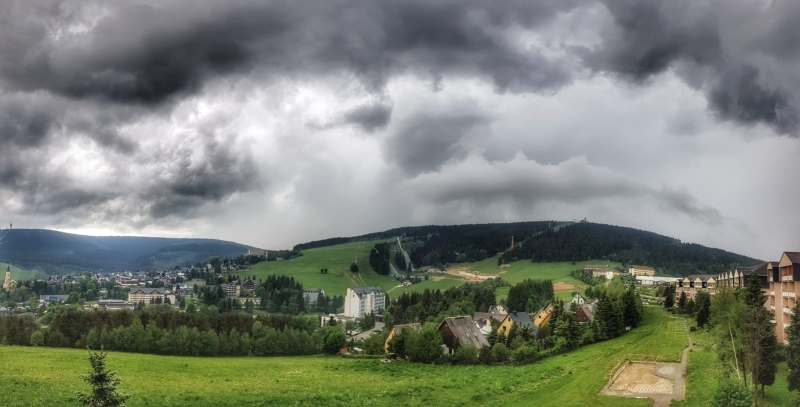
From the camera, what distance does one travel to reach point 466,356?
211 ft

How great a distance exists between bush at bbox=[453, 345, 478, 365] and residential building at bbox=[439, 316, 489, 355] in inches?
169

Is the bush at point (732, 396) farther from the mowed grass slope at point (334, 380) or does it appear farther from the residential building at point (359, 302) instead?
the residential building at point (359, 302)

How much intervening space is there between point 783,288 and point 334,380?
141 feet

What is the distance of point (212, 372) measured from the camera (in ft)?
192

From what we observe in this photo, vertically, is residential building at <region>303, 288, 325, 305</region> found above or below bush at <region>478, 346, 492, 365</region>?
below

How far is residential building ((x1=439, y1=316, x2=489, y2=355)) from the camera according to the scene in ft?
234

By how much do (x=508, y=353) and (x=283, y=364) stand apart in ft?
92.4

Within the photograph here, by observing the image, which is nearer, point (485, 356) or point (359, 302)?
point (485, 356)

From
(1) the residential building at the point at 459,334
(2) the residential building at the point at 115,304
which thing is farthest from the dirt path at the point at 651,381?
(2) the residential building at the point at 115,304

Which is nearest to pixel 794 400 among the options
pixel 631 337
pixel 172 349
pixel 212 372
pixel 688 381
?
pixel 688 381

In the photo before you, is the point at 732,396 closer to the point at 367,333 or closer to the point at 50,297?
the point at 367,333

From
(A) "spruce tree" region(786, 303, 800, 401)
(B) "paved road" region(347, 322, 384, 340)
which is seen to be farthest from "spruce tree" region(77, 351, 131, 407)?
(B) "paved road" region(347, 322, 384, 340)

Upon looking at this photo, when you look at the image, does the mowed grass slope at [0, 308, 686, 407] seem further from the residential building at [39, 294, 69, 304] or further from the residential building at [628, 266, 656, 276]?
the residential building at [39, 294, 69, 304]

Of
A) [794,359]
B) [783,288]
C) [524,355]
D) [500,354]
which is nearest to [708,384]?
[794,359]
